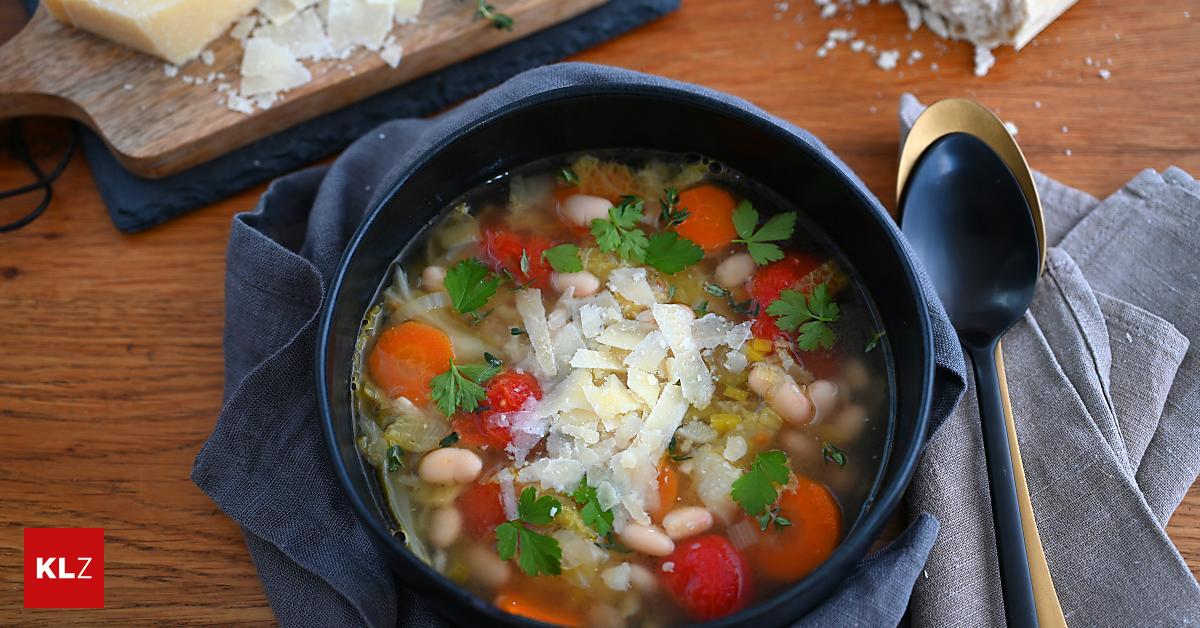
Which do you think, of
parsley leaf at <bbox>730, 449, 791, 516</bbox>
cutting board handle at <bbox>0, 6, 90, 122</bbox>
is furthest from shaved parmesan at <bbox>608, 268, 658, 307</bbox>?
cutting board handle at <bbox>0, 6, 90, 122</bbox>

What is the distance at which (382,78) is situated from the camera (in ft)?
7.34

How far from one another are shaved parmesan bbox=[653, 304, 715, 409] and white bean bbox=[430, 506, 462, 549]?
417mm

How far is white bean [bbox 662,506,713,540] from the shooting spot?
→ 60.1 inches

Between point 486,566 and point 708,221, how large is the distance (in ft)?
2.33

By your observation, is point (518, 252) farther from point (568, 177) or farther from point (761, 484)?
point (761, 484)

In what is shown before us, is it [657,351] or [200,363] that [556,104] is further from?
[200,363]

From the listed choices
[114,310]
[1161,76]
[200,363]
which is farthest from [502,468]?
[1161,76]

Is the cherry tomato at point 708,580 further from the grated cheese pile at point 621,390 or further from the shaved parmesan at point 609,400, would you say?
the shaved parmesan at point 609,400

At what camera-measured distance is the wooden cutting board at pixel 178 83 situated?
85.1 inches

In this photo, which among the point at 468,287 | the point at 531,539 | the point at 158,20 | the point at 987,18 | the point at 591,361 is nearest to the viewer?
the point at 531,539

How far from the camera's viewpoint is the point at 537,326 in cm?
168

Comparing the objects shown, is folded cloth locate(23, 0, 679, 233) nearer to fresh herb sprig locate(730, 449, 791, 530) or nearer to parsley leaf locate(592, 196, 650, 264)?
parsley leaf locate(592, 196, 650, 264)

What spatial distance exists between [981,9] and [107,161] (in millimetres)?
2008

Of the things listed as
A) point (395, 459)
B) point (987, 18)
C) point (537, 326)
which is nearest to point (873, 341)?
point (537, 326)
